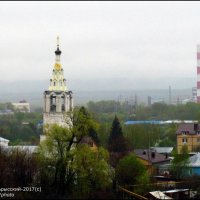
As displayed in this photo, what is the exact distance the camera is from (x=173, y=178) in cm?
2606

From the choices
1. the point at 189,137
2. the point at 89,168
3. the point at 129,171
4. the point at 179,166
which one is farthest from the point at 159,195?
the point at 189,137

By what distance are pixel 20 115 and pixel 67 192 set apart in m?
55.5

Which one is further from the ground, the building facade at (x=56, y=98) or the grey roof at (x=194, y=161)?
the building facade at (x=56, y=98)

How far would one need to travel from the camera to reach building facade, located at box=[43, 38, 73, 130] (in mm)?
26750

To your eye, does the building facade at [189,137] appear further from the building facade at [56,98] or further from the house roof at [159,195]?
the house roof at [159,195]

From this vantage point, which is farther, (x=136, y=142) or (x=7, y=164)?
(x=136, y=142)

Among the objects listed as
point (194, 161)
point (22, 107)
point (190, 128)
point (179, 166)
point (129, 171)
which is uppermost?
point (22, 107)

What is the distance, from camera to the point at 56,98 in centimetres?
2702

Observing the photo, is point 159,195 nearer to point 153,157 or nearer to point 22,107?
point 153,157

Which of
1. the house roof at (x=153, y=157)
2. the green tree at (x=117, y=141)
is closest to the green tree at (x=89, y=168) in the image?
the house roof at (x=153, y=157)

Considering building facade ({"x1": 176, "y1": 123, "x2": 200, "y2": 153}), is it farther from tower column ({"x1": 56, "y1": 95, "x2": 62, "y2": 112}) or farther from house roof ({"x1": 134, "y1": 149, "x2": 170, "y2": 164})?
tower column ({"x1": 56, "y1": 95, "x2": 62, "y2": 112})

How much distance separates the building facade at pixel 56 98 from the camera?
1053 inches

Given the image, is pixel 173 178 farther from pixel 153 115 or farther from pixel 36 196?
pixel 153 115

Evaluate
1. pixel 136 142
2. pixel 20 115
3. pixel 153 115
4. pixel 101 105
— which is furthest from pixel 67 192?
pixel 101 105
